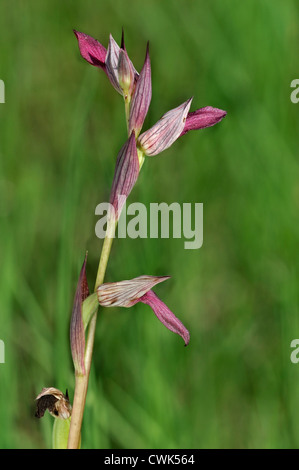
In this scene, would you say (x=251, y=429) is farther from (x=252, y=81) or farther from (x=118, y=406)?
(x=252, y=81)

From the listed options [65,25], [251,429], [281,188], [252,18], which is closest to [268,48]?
[252,18]

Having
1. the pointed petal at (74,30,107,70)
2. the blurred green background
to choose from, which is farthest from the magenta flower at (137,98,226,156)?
the blurred green background

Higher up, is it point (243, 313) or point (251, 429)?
point (243, 313)

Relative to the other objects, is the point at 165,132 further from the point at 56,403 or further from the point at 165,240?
the point at 165,240

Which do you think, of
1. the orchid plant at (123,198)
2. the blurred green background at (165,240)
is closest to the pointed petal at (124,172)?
the orchid plant at (123,198)

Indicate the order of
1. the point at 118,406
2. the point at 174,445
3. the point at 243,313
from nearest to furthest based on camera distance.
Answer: the point at 174,445 < the point at 118,406 < the point at 243,313

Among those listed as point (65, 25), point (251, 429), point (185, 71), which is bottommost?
point (251, 429)

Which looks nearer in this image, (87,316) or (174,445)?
(87,316)

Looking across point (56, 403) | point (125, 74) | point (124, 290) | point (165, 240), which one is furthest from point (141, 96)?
point (165, 240)
